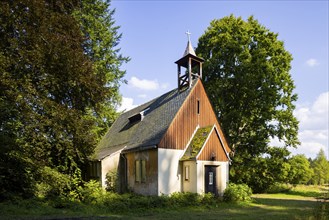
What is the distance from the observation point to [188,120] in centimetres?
2378

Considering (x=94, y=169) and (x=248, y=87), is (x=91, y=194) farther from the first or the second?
(x=248, y=87)

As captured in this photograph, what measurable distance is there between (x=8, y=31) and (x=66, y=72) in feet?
14.2

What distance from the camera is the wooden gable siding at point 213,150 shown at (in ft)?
71.9

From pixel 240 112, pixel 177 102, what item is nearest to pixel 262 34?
pixel 240 112

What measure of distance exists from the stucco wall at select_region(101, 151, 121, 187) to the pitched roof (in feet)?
1.51

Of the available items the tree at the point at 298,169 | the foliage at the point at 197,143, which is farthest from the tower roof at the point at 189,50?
the tree at the point at 298,169

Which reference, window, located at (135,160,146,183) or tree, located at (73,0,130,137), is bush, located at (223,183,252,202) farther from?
tree, located at (73,0,130,137)

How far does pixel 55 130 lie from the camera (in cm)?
1948

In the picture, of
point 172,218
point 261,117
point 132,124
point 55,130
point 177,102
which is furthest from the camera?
point 261,117

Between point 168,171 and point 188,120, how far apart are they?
13.8ft

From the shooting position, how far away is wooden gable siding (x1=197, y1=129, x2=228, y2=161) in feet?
71.9

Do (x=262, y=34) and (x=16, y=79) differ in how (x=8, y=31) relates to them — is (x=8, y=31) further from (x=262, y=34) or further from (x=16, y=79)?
(x=262, y=34)

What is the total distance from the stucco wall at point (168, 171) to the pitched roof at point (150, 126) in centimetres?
111

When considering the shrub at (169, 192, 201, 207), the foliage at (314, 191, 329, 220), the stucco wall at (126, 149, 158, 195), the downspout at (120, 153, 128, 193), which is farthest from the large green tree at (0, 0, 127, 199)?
the foliage at (314, 191, 329, 220)
